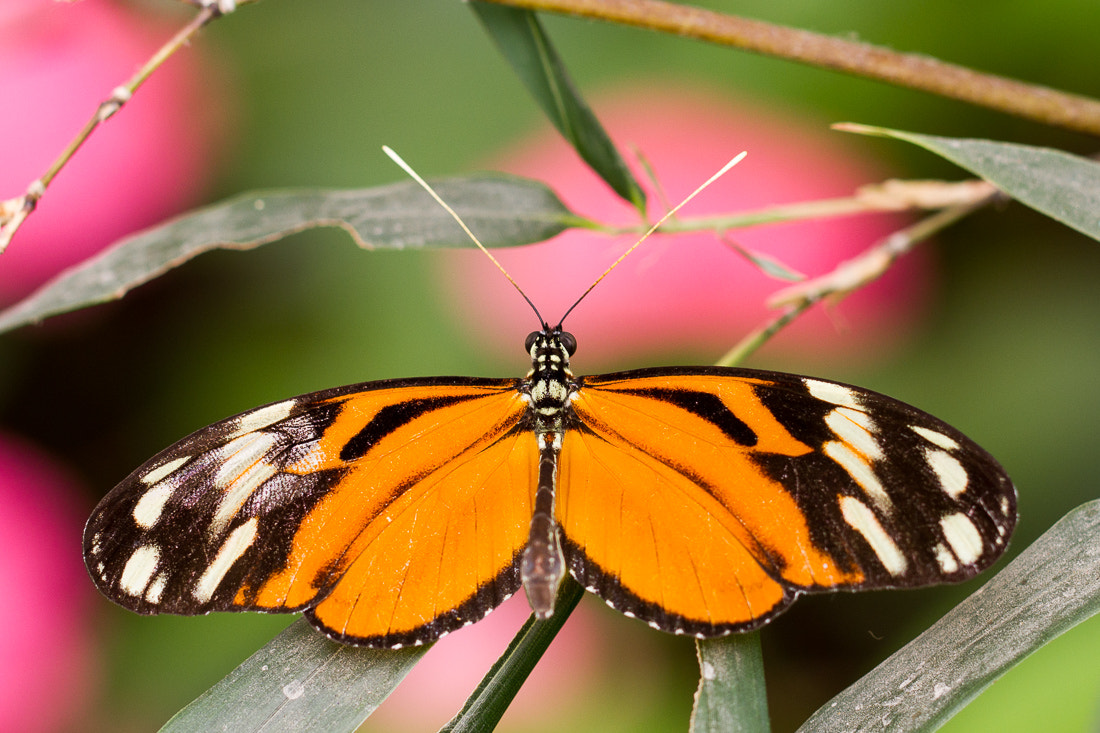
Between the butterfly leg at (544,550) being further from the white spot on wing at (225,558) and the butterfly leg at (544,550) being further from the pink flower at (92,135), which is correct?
the pink flower at (92,135)

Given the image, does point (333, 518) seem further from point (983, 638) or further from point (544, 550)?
point (983, 638)

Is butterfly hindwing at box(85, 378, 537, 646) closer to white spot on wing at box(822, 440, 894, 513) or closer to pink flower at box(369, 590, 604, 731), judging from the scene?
white spot on wing at box(822, 440, 894, 513)

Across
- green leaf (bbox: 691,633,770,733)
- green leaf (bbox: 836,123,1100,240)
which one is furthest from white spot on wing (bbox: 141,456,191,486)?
green leaf (bbox: 836,123,1100,240)

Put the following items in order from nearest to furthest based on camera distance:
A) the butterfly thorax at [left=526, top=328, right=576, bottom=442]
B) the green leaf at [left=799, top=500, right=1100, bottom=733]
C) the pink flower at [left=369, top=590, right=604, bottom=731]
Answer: the green leaf at [left=799, top=500, right=1100, bottom=733] < the butterfly thorax at [left=526, top=328, right=576, bottom=442] < the pink flower at [left=369, top=590, right=604, bottom=731]

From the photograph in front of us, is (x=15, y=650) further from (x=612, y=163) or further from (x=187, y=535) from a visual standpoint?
(x=612, y=163)

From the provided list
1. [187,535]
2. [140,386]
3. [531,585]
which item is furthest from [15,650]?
[531,585]

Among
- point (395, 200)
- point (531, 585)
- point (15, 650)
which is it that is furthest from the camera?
point (15, 650)
